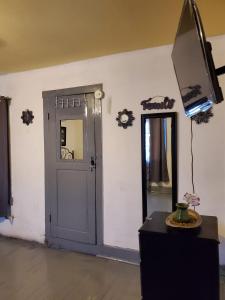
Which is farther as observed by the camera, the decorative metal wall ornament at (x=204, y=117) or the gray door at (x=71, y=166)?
the gray door at (x=71, y=166)

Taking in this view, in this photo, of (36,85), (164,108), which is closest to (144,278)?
(164,108)

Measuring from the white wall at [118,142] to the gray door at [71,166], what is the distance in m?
0.15

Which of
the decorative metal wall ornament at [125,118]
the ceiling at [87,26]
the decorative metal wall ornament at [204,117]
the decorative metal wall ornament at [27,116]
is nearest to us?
the ceiling at [87,26]

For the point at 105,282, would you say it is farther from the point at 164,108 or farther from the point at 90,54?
the point at 90,54

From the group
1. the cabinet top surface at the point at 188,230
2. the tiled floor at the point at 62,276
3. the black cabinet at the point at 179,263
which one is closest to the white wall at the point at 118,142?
the tiled floor at the point at 62,276

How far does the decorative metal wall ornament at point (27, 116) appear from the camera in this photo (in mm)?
3434

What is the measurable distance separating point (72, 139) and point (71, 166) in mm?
324

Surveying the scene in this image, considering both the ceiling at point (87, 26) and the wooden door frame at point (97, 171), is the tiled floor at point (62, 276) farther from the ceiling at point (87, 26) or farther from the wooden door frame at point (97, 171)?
the ceiling at point (87, 26)

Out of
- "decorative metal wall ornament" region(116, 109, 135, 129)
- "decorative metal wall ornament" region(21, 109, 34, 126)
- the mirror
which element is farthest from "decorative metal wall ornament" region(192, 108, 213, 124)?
"decorative metal wall ornament" region(21, 109, 34, 126)

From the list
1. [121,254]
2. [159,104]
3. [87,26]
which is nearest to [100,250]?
[121,254]

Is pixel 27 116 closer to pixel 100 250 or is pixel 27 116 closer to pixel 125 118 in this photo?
pixel 125 118

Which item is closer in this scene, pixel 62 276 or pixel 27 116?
pixel 62 276

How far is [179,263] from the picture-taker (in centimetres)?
170

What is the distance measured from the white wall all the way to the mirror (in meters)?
0.07
